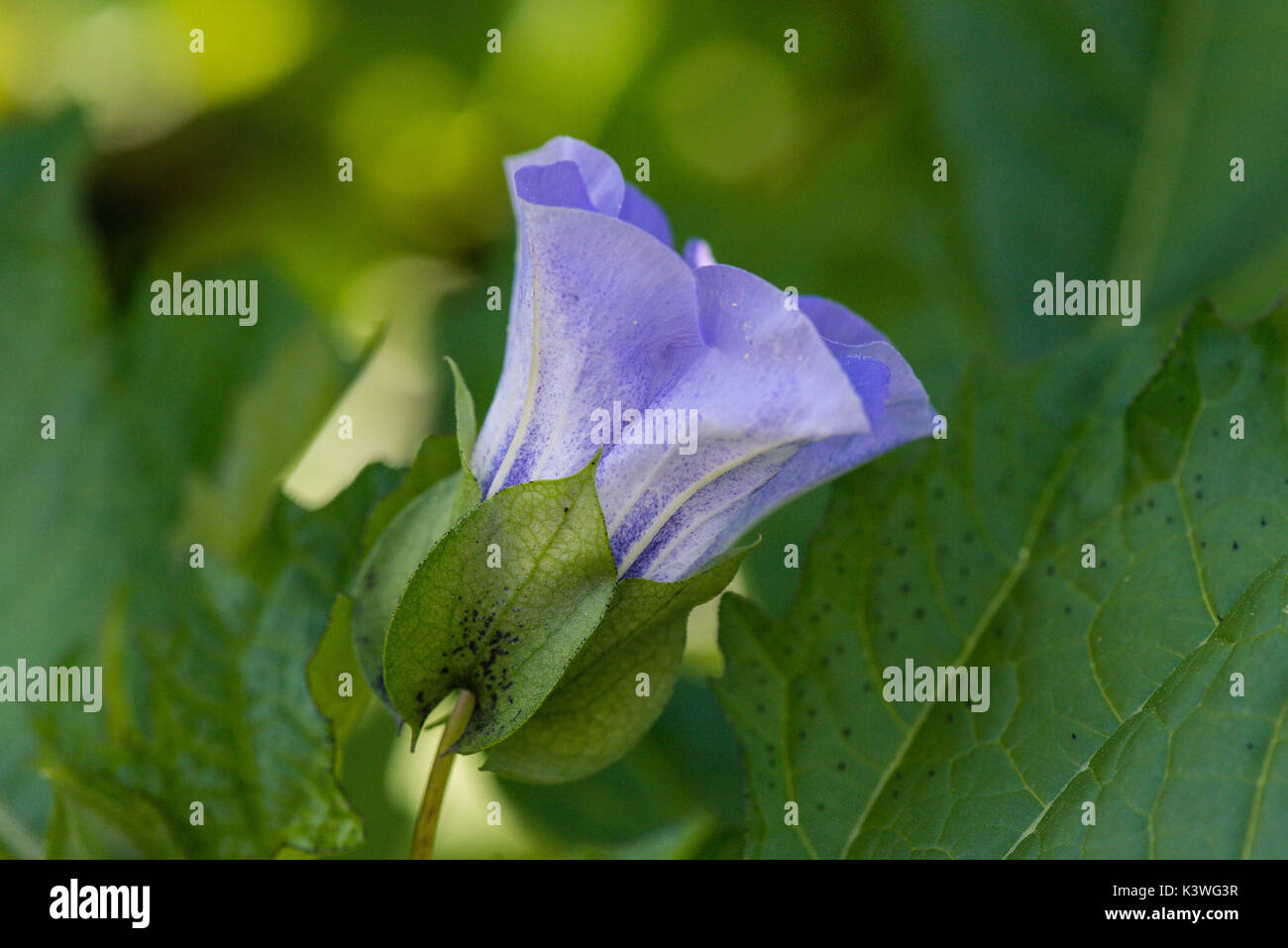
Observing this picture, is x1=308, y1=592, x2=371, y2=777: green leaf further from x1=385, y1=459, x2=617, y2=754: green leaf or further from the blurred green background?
the blurred green background

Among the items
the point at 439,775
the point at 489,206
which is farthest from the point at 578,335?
the point at 489,206

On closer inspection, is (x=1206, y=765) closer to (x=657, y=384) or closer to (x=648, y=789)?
(x=657, y=384)

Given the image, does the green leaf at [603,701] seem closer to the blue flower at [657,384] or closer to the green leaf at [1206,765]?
the blue flower at [657,384]

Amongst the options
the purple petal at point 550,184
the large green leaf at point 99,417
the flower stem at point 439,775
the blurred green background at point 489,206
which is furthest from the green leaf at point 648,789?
the purple petal at point 550,184

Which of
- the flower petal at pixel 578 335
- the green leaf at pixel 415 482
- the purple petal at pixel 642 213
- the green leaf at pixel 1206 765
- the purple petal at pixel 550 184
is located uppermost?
the purple petal at pixel 642 213

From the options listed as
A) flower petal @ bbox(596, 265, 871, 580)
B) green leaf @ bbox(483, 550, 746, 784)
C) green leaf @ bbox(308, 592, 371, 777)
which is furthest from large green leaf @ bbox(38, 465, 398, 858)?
flower petal @ bbox(596, 265, 871, 580)
